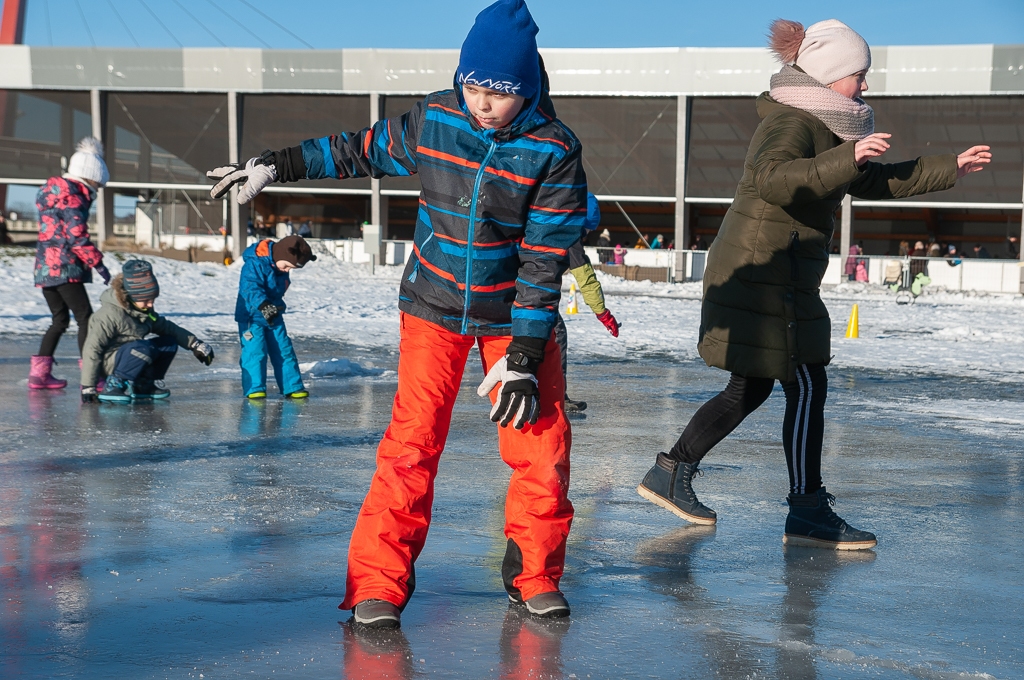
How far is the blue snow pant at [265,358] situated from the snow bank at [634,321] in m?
1.40

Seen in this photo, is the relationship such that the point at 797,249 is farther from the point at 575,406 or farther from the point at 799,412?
the point at 575,406

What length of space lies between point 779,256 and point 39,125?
37271mm

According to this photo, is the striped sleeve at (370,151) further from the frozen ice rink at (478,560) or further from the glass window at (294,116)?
the glass window at (294,116)

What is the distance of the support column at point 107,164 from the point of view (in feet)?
119

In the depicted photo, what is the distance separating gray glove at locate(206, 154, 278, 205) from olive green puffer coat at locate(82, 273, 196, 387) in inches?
167

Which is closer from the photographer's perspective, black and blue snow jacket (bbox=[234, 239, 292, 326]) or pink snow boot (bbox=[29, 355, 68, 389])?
black and blue snow jacket (bbox=[234, 239, 292, 326])

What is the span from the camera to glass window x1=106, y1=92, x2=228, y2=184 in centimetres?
3612

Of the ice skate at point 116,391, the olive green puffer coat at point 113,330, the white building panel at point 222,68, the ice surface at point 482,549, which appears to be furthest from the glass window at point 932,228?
the ice skate at point 116,391

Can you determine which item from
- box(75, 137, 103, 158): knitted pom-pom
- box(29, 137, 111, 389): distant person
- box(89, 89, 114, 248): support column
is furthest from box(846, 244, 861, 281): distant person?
box(29, 137, 111, 389): distant person

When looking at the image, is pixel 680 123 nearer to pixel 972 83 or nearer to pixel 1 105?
Answer: pixel 972 83

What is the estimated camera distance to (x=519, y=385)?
3.04 meters

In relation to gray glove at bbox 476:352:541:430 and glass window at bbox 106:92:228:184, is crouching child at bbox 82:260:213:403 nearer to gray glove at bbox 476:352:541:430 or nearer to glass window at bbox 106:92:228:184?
gray glove at bbox 476:352:541:430

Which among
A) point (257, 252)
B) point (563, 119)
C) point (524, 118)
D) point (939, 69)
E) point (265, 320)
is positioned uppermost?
point (939, 69)

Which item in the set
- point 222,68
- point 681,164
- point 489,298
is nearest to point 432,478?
point 489,298
